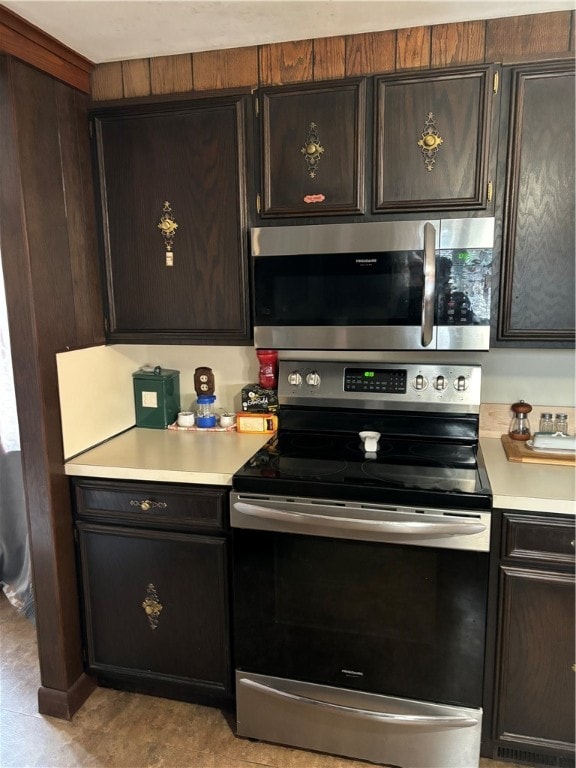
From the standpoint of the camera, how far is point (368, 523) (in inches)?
60.7

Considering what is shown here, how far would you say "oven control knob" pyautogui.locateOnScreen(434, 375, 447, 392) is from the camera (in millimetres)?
1984

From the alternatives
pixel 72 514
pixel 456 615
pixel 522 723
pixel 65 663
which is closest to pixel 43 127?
pixel 72 514

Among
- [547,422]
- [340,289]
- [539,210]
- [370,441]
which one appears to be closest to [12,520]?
[370,441]

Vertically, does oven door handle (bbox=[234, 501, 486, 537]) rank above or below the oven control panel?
below

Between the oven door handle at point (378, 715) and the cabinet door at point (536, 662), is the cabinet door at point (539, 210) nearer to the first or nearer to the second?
the cabinet door at point (536, 662)

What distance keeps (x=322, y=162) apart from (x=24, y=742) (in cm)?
219

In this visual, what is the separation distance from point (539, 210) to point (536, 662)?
136 cm

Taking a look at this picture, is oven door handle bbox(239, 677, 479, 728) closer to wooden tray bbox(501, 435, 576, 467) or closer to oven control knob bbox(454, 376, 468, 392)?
wooden tray bbox(501, 435, 576, 467)

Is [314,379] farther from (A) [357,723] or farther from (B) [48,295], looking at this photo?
(A) [357,723]

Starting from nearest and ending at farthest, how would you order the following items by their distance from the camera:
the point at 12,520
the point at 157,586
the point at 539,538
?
the point at 539,538
the point at 157,586
the point at 12,520

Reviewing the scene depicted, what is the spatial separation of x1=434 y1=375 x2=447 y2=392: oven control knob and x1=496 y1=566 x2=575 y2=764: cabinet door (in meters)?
0.67

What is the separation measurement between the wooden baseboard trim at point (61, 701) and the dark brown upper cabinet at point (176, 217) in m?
1.30

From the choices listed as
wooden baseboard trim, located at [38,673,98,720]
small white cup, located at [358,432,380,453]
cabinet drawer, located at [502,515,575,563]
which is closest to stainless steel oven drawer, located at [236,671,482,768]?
cabinet drawer, located at [502,515,575,563]

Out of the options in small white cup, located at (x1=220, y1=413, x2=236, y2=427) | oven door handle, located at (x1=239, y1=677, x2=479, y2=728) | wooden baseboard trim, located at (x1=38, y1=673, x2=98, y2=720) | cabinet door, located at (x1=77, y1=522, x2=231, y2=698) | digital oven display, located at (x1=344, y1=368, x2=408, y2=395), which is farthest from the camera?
small white cup, located at (x1=220, y1=413, x2=236, y2=427)
